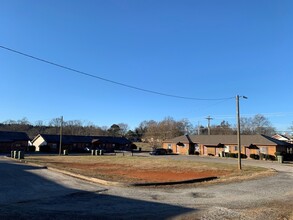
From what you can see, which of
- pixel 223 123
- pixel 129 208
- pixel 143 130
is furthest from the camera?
pixel 143 130

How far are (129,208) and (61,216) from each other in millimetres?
2736

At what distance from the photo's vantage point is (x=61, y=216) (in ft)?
33.4

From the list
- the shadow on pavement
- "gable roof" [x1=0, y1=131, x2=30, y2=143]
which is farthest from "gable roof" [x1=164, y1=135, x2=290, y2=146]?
the shadow on pavement

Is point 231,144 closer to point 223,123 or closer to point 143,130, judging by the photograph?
point 223,123

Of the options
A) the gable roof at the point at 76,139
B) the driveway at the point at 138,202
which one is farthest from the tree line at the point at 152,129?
the driveway at the point at 138,202

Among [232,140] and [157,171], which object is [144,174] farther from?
[232,140]

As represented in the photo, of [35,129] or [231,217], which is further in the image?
[35,129]

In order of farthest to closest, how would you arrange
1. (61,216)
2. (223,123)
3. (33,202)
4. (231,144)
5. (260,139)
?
1. (223,123)
2. (231,144)
3. (260,139)
4. (33,202)
5. (61,216)

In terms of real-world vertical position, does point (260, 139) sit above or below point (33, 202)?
above

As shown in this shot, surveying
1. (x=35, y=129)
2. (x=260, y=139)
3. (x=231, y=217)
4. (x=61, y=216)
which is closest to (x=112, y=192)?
(x=61, y=216)

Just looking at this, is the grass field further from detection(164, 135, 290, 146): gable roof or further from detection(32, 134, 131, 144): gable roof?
detection(32, 134, 131, 144): gable roof

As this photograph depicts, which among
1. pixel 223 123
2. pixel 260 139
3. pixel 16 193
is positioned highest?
pixel 223 123

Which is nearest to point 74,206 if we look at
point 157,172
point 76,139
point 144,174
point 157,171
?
point 144,174

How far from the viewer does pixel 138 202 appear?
13297 millimetres
